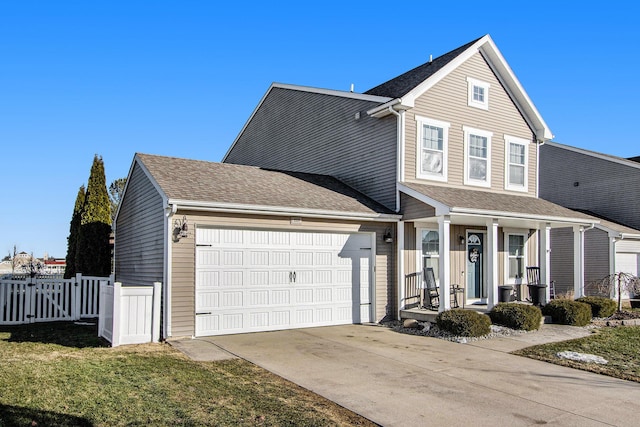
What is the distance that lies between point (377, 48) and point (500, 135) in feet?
15.4

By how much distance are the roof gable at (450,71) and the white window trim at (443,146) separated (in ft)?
2.30

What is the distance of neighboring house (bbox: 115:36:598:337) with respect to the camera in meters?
10.9

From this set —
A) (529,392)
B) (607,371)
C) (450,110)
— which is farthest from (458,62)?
(529,392)

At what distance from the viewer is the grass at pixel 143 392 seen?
5.28 meters

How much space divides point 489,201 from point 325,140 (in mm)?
5491

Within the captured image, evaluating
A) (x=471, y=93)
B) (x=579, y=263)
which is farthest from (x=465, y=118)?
(x=579, y=263)

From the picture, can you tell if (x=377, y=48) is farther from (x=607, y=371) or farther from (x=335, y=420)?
(x=335, y=420)

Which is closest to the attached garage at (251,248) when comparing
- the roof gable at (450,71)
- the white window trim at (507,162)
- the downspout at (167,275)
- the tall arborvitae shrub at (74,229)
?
the downspout at (167,275)

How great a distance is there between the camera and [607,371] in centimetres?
820

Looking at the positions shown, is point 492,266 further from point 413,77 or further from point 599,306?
point 413,77

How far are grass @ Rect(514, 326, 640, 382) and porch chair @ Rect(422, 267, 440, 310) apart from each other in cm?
362

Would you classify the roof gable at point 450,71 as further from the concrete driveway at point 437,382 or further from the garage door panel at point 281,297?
the concrete driveway at point 437,382

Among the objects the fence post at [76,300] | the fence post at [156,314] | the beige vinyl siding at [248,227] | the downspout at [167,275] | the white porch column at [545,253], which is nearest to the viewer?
the fence post at [156,314]

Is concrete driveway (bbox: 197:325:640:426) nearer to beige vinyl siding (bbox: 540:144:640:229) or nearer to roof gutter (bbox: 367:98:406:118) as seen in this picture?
roof gutter (bbox: 367:98:406:118)
